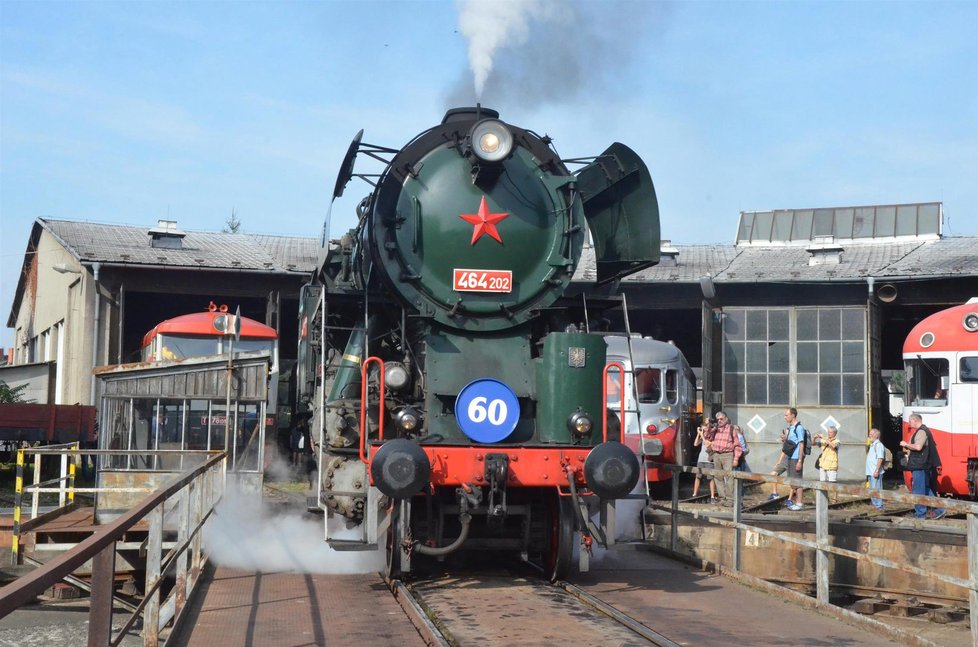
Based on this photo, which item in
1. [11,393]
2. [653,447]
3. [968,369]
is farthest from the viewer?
[11,393]

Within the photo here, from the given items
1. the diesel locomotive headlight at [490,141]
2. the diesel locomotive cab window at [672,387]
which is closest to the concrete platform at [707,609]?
the diesel locomotive headlight at [490,141]

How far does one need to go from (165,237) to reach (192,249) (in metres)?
0.82

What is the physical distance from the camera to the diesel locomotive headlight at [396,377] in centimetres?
777

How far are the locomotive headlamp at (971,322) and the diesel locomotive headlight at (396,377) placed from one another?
10693mm

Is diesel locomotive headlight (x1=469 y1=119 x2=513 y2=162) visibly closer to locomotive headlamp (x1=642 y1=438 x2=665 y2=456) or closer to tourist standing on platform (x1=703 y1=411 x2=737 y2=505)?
locomotive headlamp (x1=642 y1=438 x2=665 y2=456)

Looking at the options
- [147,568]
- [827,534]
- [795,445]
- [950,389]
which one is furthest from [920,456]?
[147,568]

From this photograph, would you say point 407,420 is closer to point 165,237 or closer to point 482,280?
point 482,280

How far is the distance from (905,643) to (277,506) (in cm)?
945

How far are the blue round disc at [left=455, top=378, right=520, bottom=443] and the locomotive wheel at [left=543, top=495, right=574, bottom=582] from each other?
72 centimetres

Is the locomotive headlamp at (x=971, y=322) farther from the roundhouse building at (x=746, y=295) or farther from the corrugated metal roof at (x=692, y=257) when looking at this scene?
the corrugated metal roof at (x=692, y=257)

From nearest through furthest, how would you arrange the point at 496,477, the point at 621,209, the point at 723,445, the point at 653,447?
the point at 496,477 < the point at 621,209 < the point at 723,445 < the point at 653,447

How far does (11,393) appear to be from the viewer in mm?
25406

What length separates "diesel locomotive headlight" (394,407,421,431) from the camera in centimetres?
749

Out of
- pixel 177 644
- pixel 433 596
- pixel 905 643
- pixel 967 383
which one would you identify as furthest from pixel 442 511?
pixel 967 383
